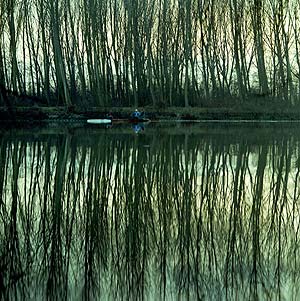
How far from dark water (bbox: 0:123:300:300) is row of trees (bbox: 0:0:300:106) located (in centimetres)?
2512

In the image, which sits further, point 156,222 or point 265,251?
point 156,222

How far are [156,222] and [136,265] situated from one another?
1.50 m

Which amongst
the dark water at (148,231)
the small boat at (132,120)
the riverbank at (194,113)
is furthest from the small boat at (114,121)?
the dark water at (148,231)

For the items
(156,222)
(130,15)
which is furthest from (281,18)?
(156,222)

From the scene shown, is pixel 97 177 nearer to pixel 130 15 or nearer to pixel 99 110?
pixel 99 110

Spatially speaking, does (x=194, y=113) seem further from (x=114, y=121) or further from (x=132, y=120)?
(x=132, y=120)

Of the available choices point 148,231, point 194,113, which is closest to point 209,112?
point 194,113

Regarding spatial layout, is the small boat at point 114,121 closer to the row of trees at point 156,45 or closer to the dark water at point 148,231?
the row of trees at point 156,45

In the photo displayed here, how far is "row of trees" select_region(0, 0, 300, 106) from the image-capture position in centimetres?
3497

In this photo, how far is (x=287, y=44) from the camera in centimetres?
3650

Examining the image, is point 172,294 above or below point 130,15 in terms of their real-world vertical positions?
below

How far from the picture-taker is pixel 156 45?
39.1 metres

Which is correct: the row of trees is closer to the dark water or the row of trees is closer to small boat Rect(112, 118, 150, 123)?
small boat Rect(112, 118, 150, 123)

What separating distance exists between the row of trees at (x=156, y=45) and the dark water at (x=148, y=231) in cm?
2512
